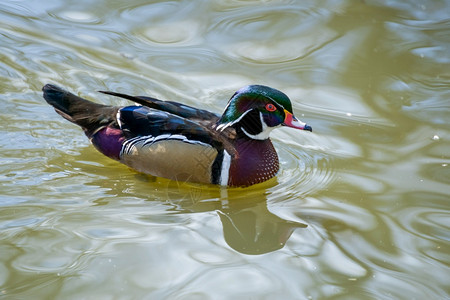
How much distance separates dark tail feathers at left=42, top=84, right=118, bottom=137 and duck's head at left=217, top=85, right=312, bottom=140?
3.47ft

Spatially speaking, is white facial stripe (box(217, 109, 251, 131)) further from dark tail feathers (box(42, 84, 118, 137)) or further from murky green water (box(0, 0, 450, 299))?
dark tail feathers (box(42, 84, 118, 137))

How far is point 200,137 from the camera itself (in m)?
5.82

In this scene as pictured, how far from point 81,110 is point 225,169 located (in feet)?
4.94

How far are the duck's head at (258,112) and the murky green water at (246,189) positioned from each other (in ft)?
1.62

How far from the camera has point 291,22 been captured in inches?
335

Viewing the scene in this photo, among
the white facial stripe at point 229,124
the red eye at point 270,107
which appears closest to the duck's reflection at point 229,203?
the white facial stripe at point 229,124

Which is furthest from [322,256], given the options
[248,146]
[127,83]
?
[127,83]

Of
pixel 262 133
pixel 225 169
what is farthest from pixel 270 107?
pixel 225 169

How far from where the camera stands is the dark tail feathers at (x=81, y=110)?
6266mm

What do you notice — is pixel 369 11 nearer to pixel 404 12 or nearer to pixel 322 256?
pixel 404 12

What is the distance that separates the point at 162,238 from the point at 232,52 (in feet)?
12.1

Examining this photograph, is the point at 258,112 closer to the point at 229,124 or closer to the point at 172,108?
the point at 229,124

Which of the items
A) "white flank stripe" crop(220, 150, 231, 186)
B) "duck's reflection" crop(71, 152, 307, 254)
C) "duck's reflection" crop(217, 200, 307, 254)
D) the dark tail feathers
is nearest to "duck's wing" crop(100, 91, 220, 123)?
the dark tail feathers

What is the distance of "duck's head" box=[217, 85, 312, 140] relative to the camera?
594 cm
